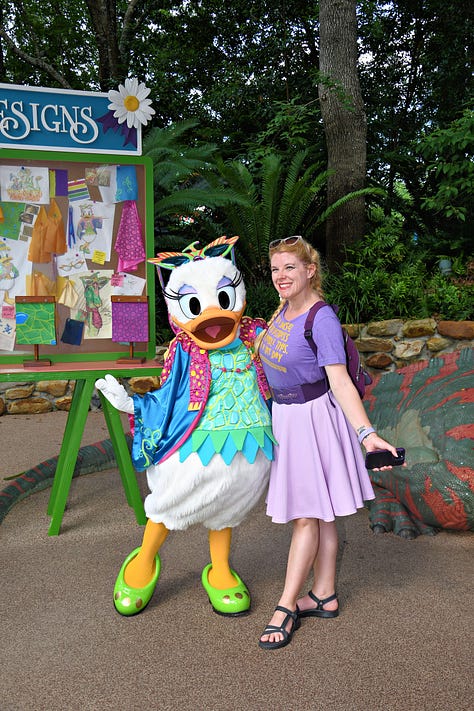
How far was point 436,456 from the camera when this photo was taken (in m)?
3.30

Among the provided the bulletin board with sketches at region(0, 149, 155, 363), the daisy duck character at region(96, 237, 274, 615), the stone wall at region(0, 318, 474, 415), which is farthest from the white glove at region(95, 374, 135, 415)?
the stone wall at region(0, 318, 474, 415)

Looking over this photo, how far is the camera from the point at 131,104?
333cm

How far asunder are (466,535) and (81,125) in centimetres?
291

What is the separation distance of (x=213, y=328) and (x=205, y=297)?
0.13 metres

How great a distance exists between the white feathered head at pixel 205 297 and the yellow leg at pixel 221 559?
0.77 m

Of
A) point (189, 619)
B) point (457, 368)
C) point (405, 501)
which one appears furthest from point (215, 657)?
point (457, 368)

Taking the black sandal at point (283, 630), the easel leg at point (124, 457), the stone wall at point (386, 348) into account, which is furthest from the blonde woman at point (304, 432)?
the stone wall at point (386, 348)

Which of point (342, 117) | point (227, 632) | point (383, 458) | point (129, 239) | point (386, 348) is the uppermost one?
point (342, 117)

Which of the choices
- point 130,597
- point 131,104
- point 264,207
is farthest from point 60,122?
point 264,207

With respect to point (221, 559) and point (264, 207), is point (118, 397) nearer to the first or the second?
point (221, 559)

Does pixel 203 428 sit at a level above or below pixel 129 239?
below

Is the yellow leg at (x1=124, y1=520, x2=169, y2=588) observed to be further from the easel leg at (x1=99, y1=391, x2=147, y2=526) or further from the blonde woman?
the easel leg at (x1=99, y1=391, x2=147, y2=526)

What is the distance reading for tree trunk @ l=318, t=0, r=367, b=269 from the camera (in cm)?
698

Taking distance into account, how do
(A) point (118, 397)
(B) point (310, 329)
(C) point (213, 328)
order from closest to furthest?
(B) point (310, 329), (C) point (213, 328), (A) point (118, 397)
